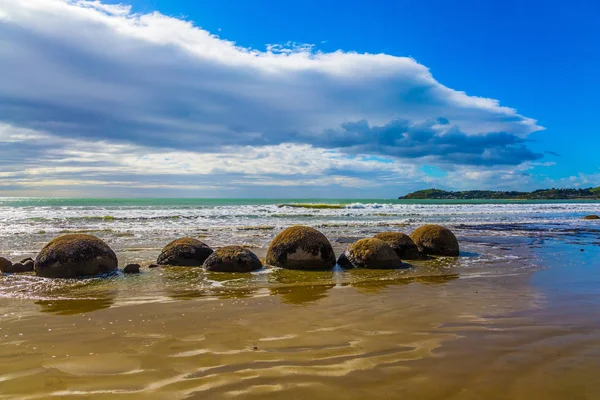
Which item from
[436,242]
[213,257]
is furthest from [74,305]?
[436,242]

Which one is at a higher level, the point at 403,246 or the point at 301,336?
the point at 403,246

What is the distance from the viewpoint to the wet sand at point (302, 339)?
370 centimetres

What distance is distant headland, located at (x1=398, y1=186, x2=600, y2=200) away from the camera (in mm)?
116988

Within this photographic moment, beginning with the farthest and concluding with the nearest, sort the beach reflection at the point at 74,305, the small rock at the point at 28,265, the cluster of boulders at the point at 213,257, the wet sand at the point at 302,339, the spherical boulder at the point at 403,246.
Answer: the spherical boulder at the point at 403,246 → the small rock at the point at 28,265 → the cluster of boulders at the point at 213,257 → the beach reflection at the point at 74,305 → the wet sand at the point at 302,339

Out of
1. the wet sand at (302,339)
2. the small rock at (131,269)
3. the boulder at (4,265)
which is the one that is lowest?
the wet sand at (302,339)

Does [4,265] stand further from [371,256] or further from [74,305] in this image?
[371,256]

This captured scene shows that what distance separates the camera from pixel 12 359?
4.36m

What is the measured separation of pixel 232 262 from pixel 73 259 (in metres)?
3.73

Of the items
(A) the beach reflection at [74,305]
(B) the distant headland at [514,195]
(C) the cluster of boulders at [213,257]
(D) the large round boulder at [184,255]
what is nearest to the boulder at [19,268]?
(C) the cluster of boulders at [213,257]

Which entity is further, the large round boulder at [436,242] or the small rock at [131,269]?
the large round boulder at [436,242]

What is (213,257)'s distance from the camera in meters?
10.4

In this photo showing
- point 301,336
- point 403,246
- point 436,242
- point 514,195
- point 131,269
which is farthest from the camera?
point 514,195

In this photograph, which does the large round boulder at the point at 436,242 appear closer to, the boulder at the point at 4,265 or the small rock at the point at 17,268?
the small rock at the point at 17,268

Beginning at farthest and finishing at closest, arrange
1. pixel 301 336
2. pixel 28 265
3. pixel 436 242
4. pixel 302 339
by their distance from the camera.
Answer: pixel 436 242 < pixel 28 265 < pixel 301 336 < pixel 302 339
